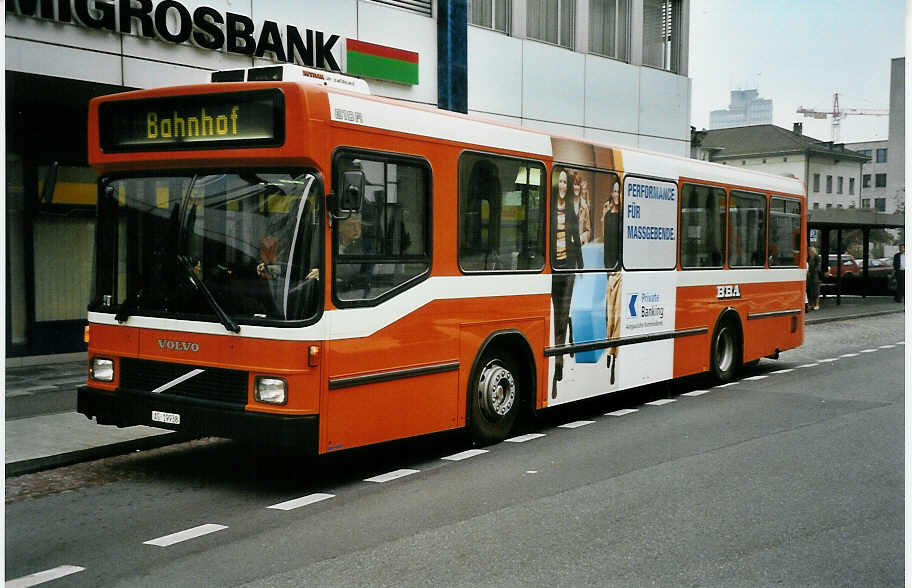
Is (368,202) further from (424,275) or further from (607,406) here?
(607,406)

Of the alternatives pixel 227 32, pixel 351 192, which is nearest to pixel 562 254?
pixel 351 192

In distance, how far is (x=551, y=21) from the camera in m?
22.2

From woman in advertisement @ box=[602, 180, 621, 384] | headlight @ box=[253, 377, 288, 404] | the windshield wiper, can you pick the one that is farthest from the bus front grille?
woman in advertisement @ box=[602, 180, 621, 384]

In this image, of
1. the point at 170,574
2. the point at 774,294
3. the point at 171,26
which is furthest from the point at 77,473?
the point at 774,294

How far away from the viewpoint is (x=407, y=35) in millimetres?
18172

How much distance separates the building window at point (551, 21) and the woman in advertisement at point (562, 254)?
1241 cm

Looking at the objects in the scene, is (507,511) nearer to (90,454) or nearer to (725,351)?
(90,454)

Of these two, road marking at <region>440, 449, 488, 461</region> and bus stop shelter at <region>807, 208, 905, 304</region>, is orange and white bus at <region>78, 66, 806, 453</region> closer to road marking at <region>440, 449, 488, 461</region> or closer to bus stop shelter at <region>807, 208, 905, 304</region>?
road marking at <region>440, 449, 488, 461</region>

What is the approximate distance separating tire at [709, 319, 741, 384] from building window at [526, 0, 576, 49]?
1002 centimetres

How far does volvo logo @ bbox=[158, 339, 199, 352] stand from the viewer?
7355 millimetres

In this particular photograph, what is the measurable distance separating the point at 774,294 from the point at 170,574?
1129cm

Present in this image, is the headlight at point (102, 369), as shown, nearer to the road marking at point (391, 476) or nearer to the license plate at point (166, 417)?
the license plate at point (166, 417)

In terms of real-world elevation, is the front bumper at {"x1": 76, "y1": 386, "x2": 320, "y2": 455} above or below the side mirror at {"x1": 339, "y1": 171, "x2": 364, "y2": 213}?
below

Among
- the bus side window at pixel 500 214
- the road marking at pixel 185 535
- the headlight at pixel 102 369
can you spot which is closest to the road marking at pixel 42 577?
the road marking at pixel 185 535
